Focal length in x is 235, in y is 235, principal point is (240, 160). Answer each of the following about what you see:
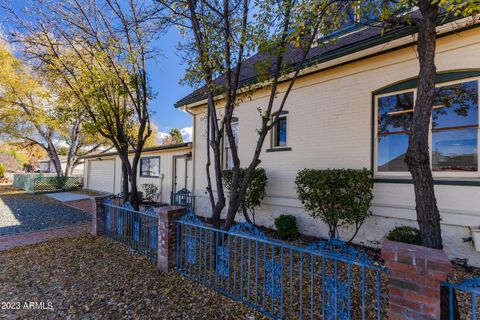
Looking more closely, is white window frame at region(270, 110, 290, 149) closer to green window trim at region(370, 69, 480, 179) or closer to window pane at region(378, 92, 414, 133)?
green window trim at region(370, 69, 480, 179)

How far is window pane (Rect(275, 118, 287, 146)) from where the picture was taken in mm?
7027

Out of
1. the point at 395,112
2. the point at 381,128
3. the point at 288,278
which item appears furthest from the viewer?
the point at 381,128

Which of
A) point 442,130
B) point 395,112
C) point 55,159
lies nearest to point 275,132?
point 395,112

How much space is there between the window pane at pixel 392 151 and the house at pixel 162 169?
6895 millimetres

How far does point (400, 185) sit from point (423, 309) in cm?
364

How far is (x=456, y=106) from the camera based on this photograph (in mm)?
4480

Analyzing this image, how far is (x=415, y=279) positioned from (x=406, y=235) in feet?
9.86

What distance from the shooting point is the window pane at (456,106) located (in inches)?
170

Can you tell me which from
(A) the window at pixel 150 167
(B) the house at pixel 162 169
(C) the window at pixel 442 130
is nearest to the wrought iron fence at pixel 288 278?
(C) the window at pixel 442 130

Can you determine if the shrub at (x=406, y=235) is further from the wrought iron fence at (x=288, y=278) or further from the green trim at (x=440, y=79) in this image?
the green trim at (x=440, y=79)

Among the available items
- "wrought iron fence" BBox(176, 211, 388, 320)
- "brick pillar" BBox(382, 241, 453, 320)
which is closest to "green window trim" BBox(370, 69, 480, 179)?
"wrought iron fence" BBox(176, 211, 388, 320)

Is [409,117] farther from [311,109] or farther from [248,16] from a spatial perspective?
[248,16]

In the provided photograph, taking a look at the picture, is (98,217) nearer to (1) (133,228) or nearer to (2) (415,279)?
(1) (133,228)

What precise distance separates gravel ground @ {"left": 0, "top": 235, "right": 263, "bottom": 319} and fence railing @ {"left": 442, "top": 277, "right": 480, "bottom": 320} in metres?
1.96
